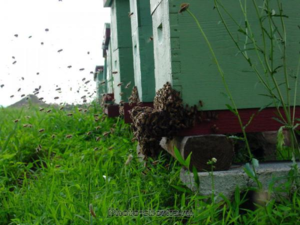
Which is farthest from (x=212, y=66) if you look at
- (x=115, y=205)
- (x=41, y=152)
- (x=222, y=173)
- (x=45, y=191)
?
(x=41, y=152)

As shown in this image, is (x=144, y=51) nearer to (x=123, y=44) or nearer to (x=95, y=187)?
(x=123, y=44)

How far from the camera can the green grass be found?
2.71 meters

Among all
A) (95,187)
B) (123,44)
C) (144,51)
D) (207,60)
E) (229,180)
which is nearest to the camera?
(229,180)

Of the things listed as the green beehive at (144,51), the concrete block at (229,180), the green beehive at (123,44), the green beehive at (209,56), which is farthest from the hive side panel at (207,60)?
the green beehive at (123,44)

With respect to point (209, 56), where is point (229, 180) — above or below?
below

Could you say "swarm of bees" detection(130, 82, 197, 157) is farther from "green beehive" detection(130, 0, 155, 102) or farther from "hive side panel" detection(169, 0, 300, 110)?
"green beehive" detection(130, 0, 155, 102)

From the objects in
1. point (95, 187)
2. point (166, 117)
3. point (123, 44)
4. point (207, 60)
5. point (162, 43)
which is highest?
point (123, 44)

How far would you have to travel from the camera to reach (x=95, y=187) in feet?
11.2

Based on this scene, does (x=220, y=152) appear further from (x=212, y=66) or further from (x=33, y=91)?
(x=33, y=91)

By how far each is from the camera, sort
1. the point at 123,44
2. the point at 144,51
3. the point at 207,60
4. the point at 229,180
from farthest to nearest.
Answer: the point at 123,44
the point at 144,51
the point at 207,60
the point at 229,180

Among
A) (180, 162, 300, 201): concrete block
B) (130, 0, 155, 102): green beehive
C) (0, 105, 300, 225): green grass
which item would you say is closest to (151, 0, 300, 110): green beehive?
(180, 162, 300, 201): concrete block

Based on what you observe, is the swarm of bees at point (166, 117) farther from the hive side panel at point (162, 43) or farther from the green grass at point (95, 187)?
the green grass at point (95, 187)

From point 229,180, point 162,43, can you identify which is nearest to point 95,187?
point 229,180

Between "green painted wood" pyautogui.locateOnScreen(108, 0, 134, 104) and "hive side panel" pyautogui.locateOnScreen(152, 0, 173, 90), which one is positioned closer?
"hive side panel" pyautogui.locateOnScreen(152, 0, 173, 90)
